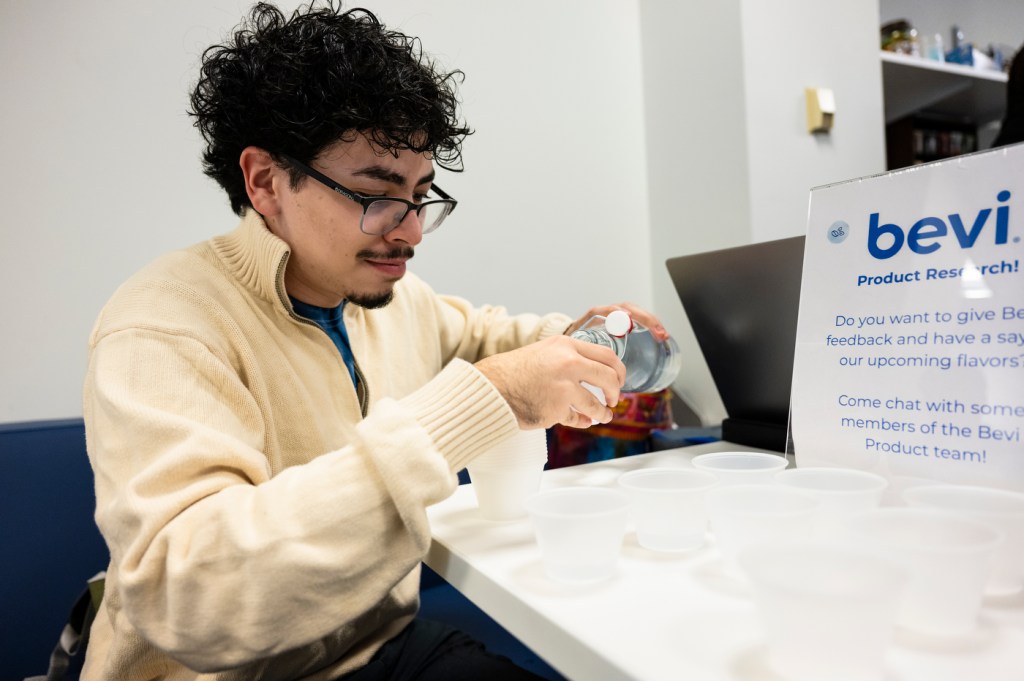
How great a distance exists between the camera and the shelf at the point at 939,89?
2244 millimetres

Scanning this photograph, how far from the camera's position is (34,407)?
4.81 feet

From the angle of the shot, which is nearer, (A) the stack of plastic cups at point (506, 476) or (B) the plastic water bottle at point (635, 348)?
(A) the stack of plastic cups at point (506, 476)

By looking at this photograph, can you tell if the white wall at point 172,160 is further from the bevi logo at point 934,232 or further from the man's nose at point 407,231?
the bevi logo at point 934,232

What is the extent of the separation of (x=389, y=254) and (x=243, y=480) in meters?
0.45

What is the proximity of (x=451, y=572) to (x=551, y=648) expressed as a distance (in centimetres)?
22

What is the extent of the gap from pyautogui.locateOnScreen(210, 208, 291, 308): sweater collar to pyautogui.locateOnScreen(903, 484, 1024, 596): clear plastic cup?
863 millimetres

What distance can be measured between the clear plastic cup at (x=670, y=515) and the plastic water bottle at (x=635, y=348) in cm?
39

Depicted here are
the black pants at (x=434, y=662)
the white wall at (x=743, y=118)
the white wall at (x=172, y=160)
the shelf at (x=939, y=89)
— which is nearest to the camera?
the black pants at (x=434, y=662)

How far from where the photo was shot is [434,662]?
0.94m

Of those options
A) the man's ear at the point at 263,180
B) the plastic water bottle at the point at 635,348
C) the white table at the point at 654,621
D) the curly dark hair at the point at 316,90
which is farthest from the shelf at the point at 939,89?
the white table at the point at 654,621

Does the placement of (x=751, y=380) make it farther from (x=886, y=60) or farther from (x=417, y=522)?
(x=886, y=60)

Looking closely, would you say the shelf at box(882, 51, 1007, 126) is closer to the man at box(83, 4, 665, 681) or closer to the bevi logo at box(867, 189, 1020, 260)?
the man at box(83, 4, 665, 681)

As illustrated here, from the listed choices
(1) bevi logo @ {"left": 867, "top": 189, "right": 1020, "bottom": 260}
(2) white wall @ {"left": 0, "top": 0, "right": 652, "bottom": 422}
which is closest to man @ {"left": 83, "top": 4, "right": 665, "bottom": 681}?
(1) bevi logo @ {"left": 867, "top": 189, "right": 1020, "bottom": 260}

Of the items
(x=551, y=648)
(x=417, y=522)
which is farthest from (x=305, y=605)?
(x=551, y=648)
